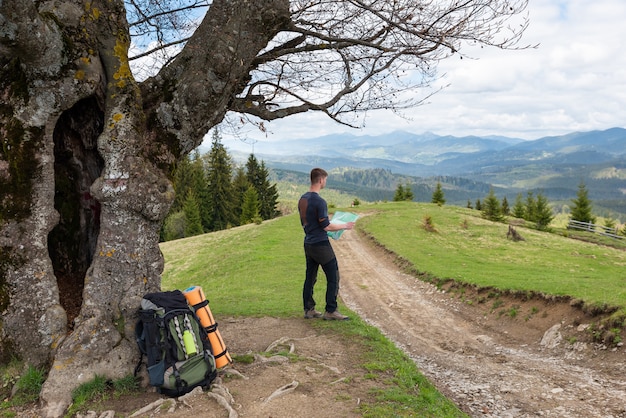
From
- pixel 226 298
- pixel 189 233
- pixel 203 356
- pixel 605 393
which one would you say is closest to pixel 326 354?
pixel 203 356

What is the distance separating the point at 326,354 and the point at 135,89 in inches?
203

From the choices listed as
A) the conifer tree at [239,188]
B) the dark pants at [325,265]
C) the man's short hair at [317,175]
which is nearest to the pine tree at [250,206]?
the conifer tree at [239,188]

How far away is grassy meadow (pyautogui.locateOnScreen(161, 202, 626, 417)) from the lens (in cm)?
690

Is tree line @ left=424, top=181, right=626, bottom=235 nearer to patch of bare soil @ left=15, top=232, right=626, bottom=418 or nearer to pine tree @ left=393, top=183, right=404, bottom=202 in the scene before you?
pine tree @ left=393, top=183, right=404, bottom=202

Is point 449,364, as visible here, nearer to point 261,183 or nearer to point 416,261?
point 416,261

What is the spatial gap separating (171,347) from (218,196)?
56.5 m

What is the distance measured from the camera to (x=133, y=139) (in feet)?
18.8

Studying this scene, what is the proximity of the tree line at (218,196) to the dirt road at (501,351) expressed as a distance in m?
43.8

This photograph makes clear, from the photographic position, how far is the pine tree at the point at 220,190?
196ft

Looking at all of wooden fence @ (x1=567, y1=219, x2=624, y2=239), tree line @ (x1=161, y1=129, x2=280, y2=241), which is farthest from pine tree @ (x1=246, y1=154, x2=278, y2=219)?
wooden fence @ (x1=567, y1=219, x2=624, y2=239)

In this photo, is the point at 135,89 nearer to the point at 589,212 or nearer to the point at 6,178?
the point at 6,178

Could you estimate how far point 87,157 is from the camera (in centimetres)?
646

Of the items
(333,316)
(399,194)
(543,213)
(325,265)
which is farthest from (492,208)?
(325,265)

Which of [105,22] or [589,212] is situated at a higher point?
[105,22]
